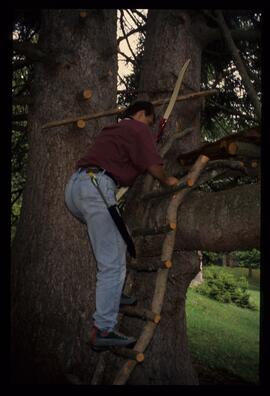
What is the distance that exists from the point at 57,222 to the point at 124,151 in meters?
1.20

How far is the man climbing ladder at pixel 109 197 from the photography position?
340 cm

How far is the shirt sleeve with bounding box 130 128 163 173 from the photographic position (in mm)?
3576

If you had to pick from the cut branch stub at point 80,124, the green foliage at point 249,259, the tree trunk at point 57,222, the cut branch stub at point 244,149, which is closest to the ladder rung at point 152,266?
the tree trunk at point 57,222

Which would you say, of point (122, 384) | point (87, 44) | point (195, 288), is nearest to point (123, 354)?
point (122, 384)

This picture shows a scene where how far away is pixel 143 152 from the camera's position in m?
3.58

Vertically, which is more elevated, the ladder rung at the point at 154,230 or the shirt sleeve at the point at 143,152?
the shirt sleeve at the point at 143,152

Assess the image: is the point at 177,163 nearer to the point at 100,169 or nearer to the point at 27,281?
the point at 100,169

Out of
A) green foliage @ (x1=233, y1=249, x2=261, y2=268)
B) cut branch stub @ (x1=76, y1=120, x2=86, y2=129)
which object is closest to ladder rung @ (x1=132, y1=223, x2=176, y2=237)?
cut branch stub @ (x1=76, y1=120, x2=86, y2=129)

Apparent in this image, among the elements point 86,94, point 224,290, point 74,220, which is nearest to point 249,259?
point 224,290

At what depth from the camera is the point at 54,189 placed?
4.44 m

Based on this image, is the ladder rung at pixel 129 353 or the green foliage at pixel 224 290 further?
the green foliage at pixel 224 290

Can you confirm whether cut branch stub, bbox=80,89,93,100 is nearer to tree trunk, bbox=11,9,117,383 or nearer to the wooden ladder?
tree trunk, bbox=11,9,117,383

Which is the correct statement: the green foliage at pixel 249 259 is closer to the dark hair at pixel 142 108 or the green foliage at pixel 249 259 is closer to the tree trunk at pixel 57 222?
the tree trunk at pixel 57 222

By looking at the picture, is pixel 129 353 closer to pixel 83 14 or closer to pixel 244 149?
pixel 244 149
